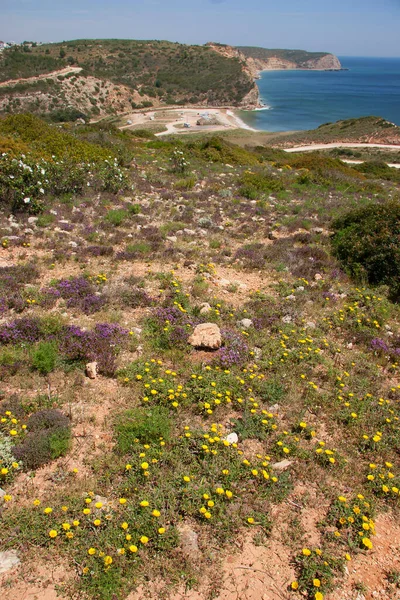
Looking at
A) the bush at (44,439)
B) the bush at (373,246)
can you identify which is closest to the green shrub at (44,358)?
the bush at (44,439)

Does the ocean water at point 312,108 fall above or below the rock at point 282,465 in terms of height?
above

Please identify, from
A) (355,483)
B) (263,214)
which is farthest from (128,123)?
(355,483)

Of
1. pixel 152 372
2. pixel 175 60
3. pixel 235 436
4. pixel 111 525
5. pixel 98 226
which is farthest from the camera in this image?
pixel 175 60

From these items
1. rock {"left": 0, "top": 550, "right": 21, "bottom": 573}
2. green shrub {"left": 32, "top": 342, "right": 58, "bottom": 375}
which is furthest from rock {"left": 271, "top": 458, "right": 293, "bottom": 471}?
green shrub {"left": 32, "top": 342, "right": 58, "bottom": 375}

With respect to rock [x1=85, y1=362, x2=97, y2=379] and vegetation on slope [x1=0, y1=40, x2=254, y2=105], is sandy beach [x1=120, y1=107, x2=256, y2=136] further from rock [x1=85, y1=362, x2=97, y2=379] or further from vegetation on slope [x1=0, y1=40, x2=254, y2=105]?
rock [x1=85, y1=362, x2=97, y2=379]

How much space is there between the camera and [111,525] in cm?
393

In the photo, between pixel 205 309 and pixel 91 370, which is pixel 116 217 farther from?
pixel 91 370

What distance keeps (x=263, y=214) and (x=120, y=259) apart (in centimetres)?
697

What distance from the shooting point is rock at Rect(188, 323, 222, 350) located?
670cm

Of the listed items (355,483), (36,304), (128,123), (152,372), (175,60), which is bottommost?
(355,483)

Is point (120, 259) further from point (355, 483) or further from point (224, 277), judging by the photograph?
point (355, 483)

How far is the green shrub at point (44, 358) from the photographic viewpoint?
5848mm

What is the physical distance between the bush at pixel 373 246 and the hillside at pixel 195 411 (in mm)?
53

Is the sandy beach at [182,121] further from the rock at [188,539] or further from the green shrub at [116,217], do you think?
the rock at [188,539]
